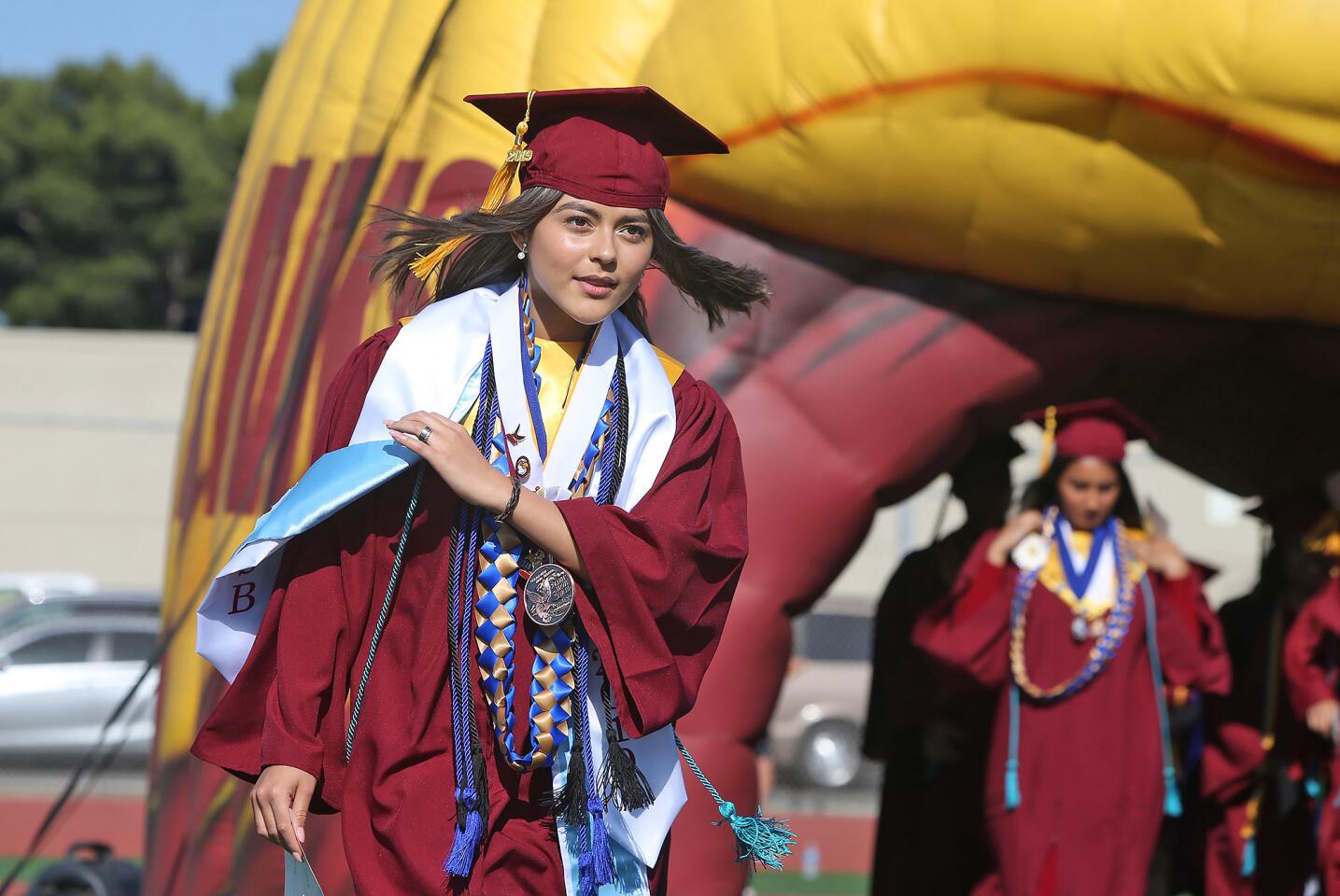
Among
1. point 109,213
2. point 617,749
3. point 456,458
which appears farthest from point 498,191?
point 109,213

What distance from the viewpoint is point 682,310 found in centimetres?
432

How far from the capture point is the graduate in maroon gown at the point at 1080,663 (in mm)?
5078

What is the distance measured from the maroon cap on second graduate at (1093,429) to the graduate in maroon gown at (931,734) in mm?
771

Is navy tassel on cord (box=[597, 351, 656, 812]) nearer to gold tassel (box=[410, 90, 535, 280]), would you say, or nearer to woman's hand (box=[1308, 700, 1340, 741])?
gold tassel (box=[410, 90, 535, 280])

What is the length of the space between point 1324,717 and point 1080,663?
84cm

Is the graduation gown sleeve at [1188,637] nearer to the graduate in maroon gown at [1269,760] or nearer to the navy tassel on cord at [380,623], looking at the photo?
the graduate in maroon gown at [1269,760]

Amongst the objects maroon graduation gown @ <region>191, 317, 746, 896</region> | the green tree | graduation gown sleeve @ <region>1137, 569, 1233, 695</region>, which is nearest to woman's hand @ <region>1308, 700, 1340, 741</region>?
graduation gown sleeve @ <region>1137, 569, 1233, 695</region>

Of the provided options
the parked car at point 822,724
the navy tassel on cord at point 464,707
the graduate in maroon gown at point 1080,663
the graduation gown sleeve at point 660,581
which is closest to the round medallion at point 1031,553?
the graduate in maroon gown at point 1080,663

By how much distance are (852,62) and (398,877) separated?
213cm

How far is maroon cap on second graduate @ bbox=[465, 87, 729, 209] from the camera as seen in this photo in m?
2.62

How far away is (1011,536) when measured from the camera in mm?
5234

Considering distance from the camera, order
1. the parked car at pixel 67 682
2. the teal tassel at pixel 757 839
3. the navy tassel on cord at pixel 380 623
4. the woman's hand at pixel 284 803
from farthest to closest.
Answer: the parked car at pixel 67 682, the teal tassel at pixel 757 839, the navy tassel on cord at pixel 380 623, the woman's hand at pixel 284 803

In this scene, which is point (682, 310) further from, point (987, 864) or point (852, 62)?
point (987, 864)

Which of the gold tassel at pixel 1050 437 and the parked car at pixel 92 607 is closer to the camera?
the gold tassel at pixel 1050 437
